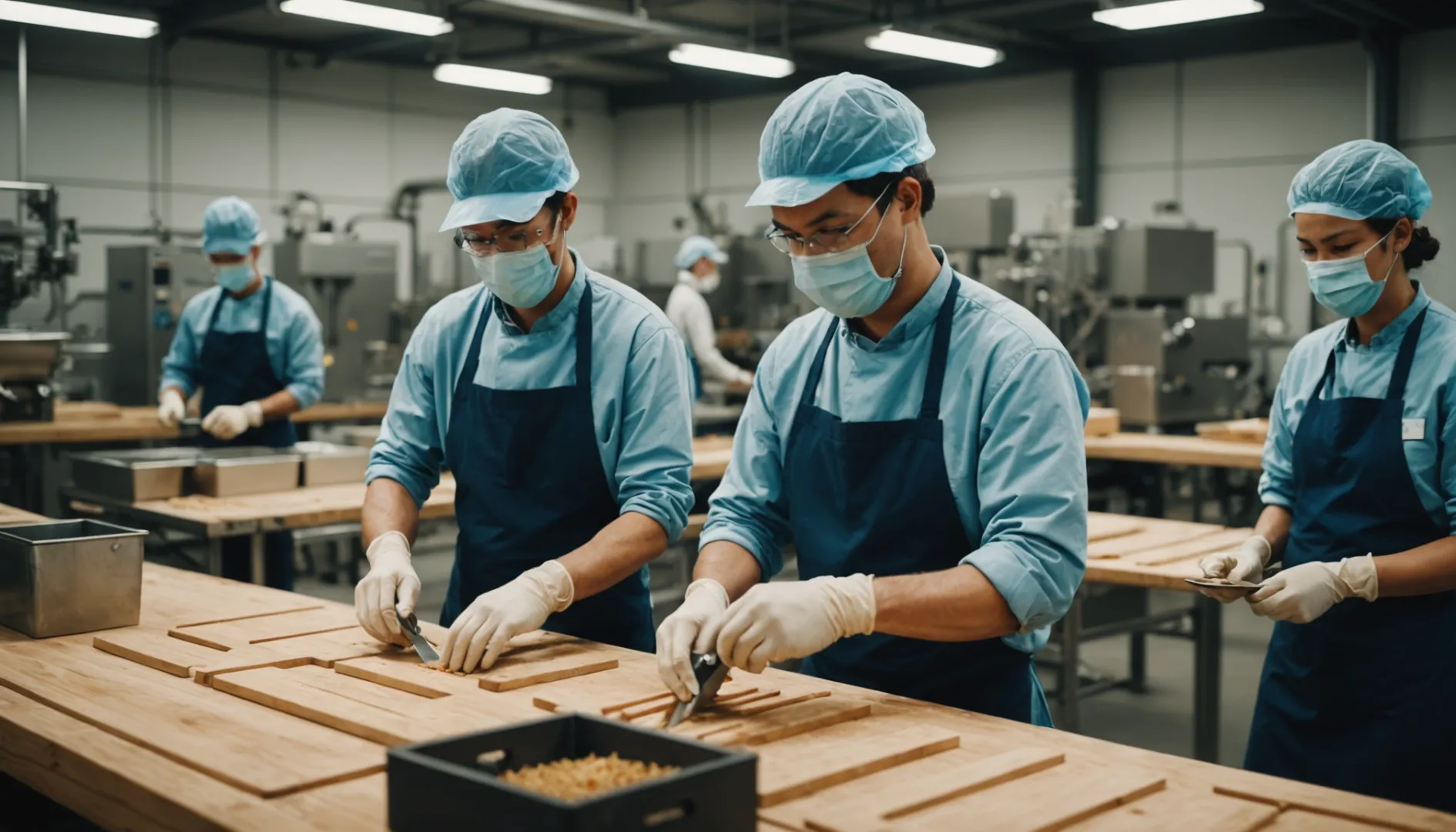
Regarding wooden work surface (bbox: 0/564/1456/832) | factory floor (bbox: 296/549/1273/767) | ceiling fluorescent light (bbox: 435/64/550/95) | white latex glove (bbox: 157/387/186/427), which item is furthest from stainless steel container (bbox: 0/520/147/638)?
ceiling fluorescent light (bbox: 435/64/550/95)

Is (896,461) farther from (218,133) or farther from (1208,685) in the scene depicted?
(218,133)

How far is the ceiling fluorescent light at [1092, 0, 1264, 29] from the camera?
6707 mm

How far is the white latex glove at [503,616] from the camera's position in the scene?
6.53 ft

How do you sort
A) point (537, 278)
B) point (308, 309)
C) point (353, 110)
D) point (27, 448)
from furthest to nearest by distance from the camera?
point (353, 110)
point (27, 448)
point (308, 309)
point (537, 278)

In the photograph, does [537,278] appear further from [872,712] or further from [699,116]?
[699,116]

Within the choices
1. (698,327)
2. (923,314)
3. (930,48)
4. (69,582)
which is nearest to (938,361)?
(923,314)

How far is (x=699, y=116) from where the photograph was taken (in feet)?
43.1

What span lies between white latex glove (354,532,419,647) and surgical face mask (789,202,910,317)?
0.82 metres

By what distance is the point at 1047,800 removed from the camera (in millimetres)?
1435

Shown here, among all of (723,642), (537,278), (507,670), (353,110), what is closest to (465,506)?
(537,278)

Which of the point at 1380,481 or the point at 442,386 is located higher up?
the point at 442,386

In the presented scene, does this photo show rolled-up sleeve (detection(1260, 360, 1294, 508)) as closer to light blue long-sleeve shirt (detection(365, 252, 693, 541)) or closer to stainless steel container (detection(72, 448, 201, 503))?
light blue long-sleeve shirt (detection(365, 252, 693, 541))

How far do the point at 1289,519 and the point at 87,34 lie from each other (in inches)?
379

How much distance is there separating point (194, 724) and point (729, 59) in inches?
293
